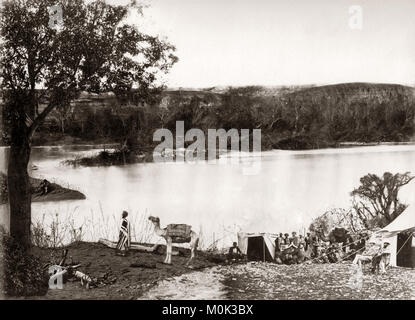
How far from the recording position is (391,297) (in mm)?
5273

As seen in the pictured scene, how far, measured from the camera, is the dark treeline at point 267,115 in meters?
5.30

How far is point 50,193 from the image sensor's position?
17.4 ft

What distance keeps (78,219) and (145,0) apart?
2.46 meters

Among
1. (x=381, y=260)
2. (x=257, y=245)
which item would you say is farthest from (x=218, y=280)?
(x=381, y=260)

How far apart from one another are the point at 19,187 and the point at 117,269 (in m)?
1.37

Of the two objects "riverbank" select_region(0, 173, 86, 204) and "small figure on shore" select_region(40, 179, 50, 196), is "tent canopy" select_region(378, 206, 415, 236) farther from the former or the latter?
"small figure on shore" select_region(40, 179, 50, 196)

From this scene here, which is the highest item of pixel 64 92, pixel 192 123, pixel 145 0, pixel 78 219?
pixel 145 0

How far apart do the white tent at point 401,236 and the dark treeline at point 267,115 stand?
89 cm

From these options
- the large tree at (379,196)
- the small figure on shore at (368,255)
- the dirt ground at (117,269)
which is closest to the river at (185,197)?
the dirt ground at (117,269)

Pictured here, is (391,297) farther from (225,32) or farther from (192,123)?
(225,32)

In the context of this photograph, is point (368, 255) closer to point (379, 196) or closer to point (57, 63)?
point (379, 196)

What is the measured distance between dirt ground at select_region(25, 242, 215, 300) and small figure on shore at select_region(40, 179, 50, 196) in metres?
0.62

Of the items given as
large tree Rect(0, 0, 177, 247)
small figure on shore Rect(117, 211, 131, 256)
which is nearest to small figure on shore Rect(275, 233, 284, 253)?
small figure on shore Rect(117, 211, 131, 256)
